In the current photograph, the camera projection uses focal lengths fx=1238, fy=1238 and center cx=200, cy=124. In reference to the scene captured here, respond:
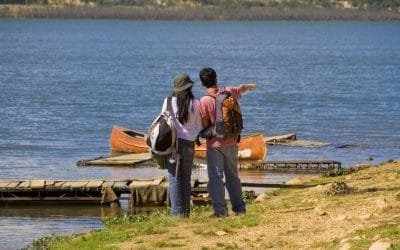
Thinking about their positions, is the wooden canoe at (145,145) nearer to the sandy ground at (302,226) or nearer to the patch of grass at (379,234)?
the sandy ground at (302,226)

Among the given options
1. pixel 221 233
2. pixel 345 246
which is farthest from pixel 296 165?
pixel 345 246

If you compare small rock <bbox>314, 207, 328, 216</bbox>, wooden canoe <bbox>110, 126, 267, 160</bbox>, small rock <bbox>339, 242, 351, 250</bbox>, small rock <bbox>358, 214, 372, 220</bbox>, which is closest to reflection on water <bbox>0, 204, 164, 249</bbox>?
small rock <bbox>314, 207, 328, 216</bbox>

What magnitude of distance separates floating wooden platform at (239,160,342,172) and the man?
49.1 feet

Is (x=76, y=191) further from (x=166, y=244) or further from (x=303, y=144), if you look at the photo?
(x=303, y=144)

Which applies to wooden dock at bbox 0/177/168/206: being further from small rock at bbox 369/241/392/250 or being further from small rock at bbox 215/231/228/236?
small rock at bbox 369/241/392/250

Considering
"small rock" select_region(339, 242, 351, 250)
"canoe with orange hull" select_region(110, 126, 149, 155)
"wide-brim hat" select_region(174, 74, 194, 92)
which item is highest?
"wide-brim hat" select_region(174, 74, 194, 92)

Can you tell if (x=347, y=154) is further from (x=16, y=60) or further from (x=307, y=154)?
(x=16, y=60)

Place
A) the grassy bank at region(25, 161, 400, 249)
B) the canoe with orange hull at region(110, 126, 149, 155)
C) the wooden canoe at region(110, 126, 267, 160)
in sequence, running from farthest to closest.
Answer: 1. the canoe with orange hull at region(110, 126, 149, 155)
2. the wooden canoe at region(110, 126, 267, 160)
3. the grassy bank at region(25, 161, 400, 249)

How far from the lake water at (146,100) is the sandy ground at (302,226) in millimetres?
5413

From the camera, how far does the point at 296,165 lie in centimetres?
3036

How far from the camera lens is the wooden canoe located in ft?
105

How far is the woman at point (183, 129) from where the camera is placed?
14.4 m

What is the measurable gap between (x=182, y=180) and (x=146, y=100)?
42809 mm

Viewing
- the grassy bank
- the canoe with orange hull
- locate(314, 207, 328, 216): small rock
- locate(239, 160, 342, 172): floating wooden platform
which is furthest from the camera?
the canoe with orange hull
